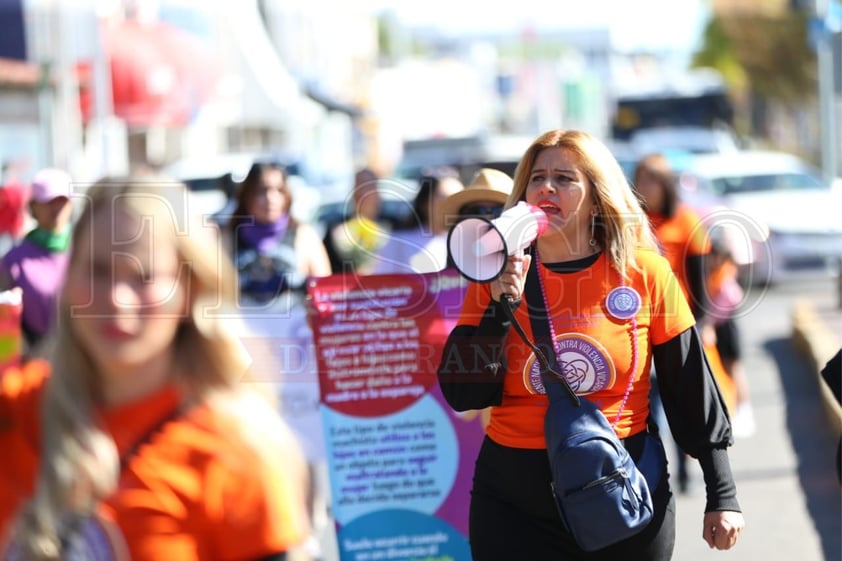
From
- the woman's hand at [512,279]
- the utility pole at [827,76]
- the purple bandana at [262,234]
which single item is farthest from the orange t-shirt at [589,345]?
the utility pole at [827,76]

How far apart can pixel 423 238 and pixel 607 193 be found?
3.06 meters

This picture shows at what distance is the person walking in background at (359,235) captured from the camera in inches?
319

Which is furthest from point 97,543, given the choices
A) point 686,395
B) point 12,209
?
point 12,209

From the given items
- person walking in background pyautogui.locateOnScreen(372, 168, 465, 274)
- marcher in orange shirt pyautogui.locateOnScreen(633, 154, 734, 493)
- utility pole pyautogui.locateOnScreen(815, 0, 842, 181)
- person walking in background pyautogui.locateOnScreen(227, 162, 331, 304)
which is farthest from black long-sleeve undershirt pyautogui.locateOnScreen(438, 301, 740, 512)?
utility pole pyautogui.locateOnScreen(815, 0, 842, 181)

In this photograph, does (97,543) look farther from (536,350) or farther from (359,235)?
(359,235)

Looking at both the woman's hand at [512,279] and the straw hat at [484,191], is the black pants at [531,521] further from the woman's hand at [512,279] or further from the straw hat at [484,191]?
the straw hat at [484,191]

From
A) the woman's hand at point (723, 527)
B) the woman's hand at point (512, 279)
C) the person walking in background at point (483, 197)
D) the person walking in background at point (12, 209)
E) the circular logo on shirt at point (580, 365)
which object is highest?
the person walking in background at point (12, 209)

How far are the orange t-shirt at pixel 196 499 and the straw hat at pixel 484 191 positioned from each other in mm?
2713

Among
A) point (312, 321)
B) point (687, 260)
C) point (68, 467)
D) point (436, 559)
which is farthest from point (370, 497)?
point (68, 467)

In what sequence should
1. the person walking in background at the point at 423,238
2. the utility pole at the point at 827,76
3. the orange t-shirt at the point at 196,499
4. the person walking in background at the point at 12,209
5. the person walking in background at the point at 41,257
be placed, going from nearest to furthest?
the orange t-shirt at the point at 196,499 < the person walking in background at the point at 423,238 < the person walking in background at the point at 41,257 < the person walking in background at the point at 12,209 < the utility pole at the point at 827,76

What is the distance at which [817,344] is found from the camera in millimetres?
11078

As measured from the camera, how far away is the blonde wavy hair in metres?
3.71

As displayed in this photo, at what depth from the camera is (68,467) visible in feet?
8.04

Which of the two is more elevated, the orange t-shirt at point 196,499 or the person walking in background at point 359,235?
the person walking in background at point 359,235
